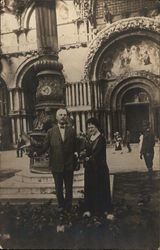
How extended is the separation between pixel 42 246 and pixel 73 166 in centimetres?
59

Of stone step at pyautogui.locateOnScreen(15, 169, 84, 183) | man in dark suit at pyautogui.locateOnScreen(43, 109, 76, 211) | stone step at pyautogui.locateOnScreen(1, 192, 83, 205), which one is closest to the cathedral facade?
man in dark suit at pyautogui.locateOnScreen(43, 109, 76, 211)

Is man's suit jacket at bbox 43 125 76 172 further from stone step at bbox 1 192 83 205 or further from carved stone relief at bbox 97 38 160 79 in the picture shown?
carved stone relief at bbox 97 38 160 79

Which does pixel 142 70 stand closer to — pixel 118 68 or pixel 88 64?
pixel 118 68

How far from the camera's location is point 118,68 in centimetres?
241

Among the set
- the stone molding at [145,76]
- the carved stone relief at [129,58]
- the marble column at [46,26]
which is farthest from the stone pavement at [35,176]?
the marble column at [46,26]

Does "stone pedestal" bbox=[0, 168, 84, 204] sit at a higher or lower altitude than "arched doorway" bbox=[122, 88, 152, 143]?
lower

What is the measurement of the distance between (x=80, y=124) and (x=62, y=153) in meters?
0.25

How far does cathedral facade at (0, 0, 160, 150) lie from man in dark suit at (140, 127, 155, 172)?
6cm

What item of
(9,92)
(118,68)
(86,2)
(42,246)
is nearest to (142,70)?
(118,68)

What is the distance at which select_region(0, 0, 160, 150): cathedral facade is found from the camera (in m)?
2.28

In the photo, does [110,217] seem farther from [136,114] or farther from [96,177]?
[136,114]

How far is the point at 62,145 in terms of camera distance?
85.3 inches

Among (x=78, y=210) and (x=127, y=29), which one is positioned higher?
(x=127, y=29)

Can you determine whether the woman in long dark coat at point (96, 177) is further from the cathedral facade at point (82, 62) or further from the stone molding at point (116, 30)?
the stone molding at point (116, 30)
